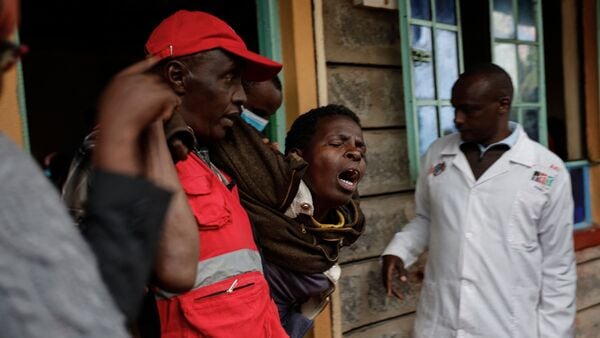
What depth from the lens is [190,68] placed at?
1.54m

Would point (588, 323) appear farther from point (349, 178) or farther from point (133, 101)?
point (133, 101)

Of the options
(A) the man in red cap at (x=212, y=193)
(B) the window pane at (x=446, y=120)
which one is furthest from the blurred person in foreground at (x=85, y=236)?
(B) the window pane at (x=446, y=120)

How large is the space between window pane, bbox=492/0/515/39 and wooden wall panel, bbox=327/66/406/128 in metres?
0.78

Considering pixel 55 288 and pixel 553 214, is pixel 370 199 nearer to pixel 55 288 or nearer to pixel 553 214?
pixel 553 214

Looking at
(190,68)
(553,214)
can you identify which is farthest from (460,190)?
(190,68)

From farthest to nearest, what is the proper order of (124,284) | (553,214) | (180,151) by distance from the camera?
(553,214), (180,151), (124,284)

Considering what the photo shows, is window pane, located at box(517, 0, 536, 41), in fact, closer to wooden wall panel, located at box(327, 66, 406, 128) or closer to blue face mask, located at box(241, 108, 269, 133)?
wooden wall panel, located at box(327, 66, 406, 128)

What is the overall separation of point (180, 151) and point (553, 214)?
1.94 m

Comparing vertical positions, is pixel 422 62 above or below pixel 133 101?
above

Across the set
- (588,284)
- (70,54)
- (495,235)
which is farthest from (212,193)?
(70,54)

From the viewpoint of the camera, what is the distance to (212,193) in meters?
1.47

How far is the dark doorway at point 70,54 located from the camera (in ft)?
17.2

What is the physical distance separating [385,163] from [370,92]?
1.26 ft

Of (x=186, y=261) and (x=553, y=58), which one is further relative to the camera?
(x=553, y=58)
